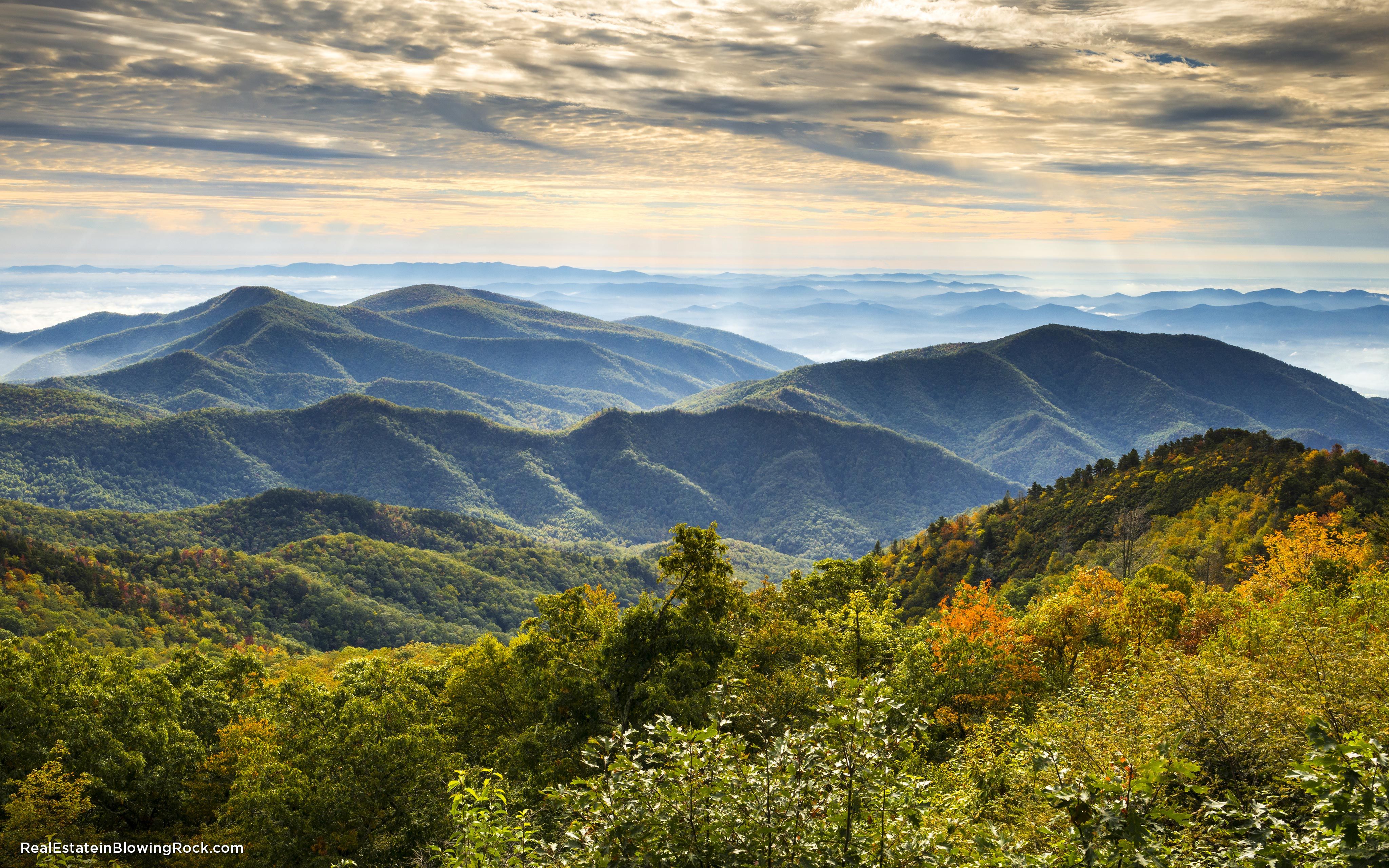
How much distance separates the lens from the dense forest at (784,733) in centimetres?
1181

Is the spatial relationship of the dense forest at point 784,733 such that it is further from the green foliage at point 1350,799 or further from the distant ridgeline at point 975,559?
the distant ridgeline at point 975,559

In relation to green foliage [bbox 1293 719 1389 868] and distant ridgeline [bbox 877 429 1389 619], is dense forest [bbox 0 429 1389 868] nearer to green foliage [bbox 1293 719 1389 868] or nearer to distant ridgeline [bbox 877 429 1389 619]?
green foliage [bbox 1293 719 1389 868]

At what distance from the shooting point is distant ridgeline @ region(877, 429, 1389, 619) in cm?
7981

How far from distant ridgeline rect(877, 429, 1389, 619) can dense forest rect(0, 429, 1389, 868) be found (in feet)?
14.6

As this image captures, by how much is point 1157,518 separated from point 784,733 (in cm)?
10896

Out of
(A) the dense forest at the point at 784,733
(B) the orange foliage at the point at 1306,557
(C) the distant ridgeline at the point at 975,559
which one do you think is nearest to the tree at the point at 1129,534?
(C) the distant ridgeline at the point at 975,559

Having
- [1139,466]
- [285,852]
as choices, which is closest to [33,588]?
[285,852]

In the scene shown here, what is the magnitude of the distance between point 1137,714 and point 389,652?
296 ft

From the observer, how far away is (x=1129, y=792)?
1004 centimetres

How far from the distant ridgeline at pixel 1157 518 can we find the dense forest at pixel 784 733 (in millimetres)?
4460

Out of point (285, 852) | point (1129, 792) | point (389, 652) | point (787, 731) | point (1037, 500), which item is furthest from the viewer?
point (1037, 500)

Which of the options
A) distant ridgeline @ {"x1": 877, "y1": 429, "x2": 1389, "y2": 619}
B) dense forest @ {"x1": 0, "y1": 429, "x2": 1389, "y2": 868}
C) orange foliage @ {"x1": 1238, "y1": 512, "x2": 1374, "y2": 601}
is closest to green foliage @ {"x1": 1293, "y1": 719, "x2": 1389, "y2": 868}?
dense forest @ {"x1": 0, "y1": 429, "x2": 1389, "y2": 868}

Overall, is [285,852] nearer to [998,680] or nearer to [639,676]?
[639,676]

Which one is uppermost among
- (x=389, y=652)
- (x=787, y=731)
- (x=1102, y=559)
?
(x=787, y=731)
